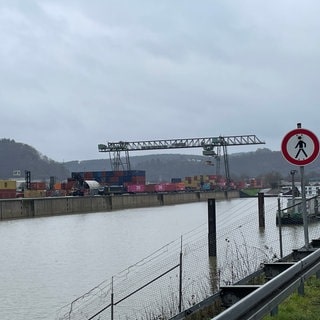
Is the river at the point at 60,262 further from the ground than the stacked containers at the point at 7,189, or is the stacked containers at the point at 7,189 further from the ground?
the stacked containers at the point at 7,189

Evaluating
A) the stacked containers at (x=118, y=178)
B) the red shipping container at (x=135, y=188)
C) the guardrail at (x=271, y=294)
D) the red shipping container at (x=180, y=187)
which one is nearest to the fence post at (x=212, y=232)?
the guardrail at (x=271, y=294)

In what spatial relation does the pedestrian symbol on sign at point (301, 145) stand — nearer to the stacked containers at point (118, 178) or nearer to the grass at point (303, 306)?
the grass at point (303, 306)

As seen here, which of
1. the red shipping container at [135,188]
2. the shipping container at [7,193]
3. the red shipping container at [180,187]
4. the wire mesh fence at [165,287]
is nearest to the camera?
the wire mesh fence at [165,287]

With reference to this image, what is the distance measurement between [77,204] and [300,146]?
239 ft

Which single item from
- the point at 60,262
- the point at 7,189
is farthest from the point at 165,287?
the point at 7,189

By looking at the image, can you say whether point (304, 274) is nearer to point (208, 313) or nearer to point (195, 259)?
point (208, 313)

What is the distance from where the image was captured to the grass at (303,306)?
6.78m

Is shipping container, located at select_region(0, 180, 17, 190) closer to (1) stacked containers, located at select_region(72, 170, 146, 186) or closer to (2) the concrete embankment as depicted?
(2) the concrete embankment

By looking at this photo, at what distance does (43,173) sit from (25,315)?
165 metres

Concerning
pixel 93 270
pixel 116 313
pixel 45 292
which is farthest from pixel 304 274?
pixel 93 270

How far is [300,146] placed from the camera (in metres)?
9.83

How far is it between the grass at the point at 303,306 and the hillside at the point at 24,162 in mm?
161719

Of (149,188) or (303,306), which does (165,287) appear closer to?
(303,306)

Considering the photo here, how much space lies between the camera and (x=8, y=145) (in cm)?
17625
